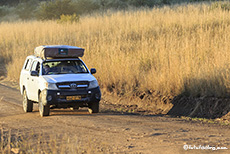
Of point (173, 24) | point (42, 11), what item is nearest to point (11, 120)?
point (173, 24)

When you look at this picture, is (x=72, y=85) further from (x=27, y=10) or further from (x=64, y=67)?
(x=27, y=10)

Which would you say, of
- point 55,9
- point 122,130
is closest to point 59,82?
point 122,130

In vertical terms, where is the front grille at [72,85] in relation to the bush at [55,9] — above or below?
below

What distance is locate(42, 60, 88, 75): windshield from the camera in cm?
1211

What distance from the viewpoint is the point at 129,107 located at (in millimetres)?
14039

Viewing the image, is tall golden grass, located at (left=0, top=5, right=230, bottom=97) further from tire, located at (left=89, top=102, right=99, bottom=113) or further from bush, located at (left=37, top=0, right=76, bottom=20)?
bush, located at (left=37, top=0, right=76, bottom=20)

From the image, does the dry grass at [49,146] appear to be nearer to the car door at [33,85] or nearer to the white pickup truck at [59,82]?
the white pickup truck at [59,82]

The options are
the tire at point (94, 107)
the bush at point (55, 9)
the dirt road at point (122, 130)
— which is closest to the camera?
the dirt road at point (122, 130)

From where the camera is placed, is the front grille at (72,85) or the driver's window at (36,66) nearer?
the front grille at (72,85)

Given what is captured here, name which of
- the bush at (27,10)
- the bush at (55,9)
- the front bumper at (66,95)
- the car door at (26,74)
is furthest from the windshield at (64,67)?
the bush at (27,10)

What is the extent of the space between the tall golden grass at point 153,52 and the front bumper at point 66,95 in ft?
10.2

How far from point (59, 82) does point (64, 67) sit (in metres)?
1.21

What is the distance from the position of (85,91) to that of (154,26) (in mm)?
14324

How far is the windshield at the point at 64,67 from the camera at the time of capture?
12.1m
